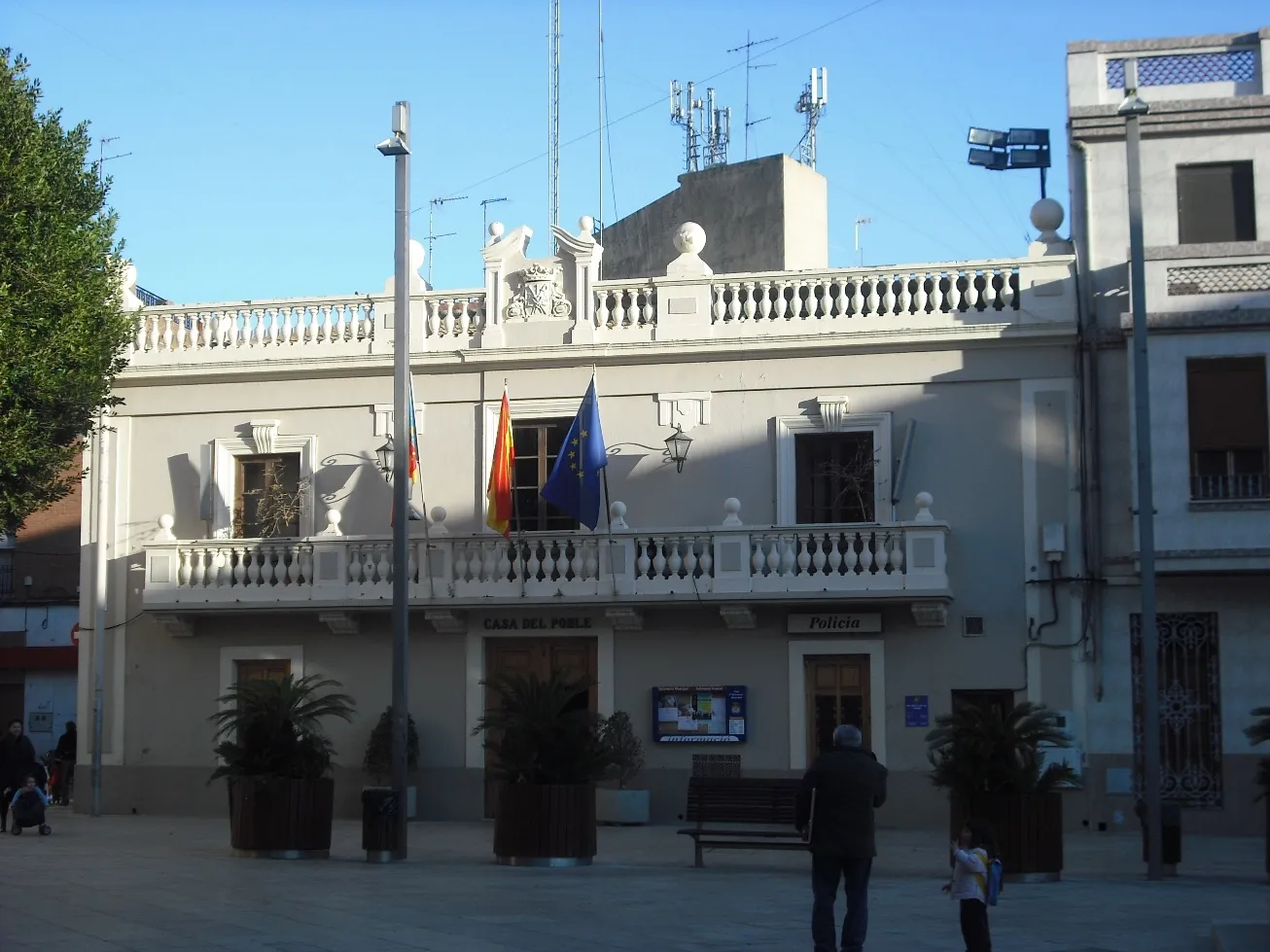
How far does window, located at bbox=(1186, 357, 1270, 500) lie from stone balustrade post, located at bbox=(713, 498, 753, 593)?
5.99m

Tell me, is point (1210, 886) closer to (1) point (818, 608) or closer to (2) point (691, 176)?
(1) point (818, 608)

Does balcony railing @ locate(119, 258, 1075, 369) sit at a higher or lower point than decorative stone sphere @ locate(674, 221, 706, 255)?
lower

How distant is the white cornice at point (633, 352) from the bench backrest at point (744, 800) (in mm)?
8145

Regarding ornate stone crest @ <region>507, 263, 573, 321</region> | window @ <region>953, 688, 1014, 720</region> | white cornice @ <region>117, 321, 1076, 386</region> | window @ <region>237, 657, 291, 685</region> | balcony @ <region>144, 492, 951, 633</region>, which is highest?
ornate stone crest @ <region>507, 263, 573, 321</region>

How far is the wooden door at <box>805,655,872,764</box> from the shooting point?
23875 millimetres

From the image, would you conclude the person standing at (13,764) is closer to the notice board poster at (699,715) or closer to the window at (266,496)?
the window at (266,496)

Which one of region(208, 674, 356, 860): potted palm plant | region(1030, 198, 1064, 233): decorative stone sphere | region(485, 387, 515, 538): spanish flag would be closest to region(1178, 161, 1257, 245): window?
region(1030, 198, 1064, 233): decorative stone sphere

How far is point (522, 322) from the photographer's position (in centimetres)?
2556

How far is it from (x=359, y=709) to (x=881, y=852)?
29.5ft

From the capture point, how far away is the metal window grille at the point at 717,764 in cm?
2400

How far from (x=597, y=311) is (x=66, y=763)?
12691 mm

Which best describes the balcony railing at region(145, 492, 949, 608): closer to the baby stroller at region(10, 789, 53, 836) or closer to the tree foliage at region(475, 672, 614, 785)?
the baby stroller at region(10, 789, 53, 836)

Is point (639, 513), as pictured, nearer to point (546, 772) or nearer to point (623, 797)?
point (623, 797)

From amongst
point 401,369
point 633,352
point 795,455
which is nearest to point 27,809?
point 401,369
